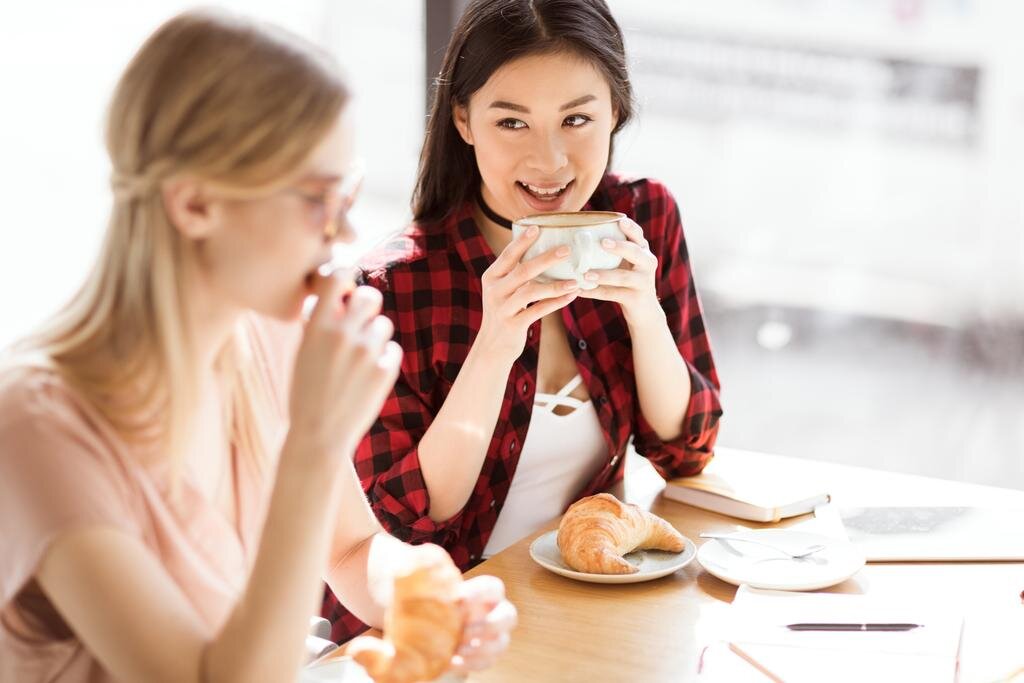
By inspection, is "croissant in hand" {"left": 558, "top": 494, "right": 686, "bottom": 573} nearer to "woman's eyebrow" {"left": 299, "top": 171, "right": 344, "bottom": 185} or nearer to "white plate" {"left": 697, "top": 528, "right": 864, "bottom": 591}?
"white plate" {"left": 697, "top": 528, "right": 864, "bottom": 591}

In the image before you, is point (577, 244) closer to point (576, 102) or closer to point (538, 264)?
point (538, 264)

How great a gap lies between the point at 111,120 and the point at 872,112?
2.71 meters

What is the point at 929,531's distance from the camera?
5.32ft

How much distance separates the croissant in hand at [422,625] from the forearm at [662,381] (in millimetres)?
866

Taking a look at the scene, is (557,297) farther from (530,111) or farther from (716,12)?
(716,12)

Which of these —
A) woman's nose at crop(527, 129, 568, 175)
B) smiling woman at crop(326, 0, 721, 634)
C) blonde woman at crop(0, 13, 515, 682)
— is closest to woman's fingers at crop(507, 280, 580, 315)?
smiling woman at crop(326, 0, 721, 634)

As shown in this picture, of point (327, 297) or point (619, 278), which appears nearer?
point (327, 297)

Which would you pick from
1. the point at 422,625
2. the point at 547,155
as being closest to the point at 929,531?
the point at 547,155

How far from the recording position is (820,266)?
351 centimetres

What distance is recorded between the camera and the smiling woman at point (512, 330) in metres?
1.76

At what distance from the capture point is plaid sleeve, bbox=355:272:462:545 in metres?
1.76

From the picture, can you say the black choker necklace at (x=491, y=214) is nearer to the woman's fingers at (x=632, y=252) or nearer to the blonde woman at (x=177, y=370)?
the woman's fingers at (x=632, y=252)

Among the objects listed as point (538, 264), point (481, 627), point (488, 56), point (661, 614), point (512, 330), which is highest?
point (488, 56)

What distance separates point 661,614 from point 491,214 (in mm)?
825
